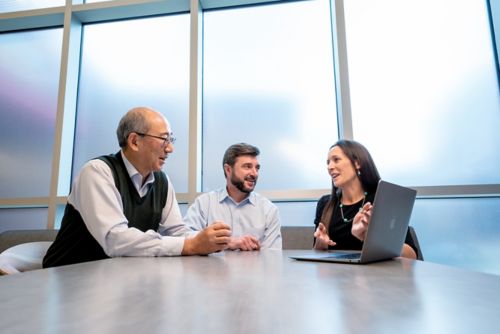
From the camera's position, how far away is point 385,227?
2.85 ft

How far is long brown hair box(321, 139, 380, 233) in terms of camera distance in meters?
1.71

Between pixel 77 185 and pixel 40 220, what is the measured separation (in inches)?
80.5

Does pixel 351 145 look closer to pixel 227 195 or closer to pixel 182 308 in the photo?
pixel 227 195

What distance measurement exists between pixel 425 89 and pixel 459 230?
1182mm

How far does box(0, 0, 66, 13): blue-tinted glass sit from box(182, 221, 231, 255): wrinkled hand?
10.8 ft

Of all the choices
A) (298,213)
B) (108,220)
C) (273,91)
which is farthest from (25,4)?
(298,213)

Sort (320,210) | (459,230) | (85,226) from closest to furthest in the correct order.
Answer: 1. (85,226)
2. (320,210)
3. (459,230)

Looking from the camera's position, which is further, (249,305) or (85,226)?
(85,226)

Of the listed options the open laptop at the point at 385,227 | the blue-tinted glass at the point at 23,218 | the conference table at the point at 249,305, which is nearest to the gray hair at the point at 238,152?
the open laptop at the point at 385,227

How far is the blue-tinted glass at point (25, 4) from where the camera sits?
3090 mm

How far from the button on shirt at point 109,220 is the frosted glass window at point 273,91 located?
59.5 inches

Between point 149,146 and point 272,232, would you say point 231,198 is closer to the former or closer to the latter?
point 272,232

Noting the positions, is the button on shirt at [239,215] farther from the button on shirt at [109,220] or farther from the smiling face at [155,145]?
the button on shirt at [109,220]

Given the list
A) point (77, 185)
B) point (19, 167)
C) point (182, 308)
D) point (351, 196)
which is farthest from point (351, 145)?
point (19, 167)
